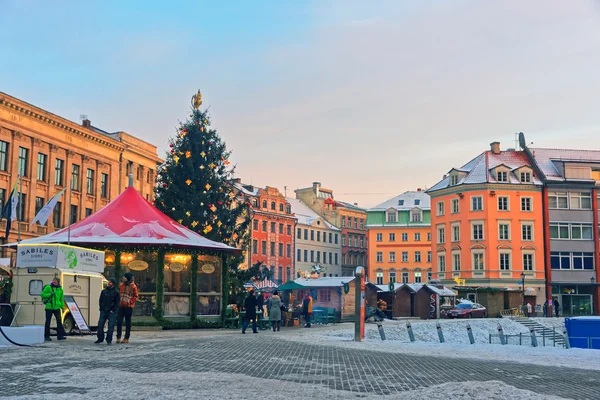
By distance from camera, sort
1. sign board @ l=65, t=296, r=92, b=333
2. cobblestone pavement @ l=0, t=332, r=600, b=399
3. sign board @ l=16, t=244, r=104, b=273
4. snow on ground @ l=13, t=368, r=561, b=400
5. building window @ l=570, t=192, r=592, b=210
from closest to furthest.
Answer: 1. snow on ground @ l=13, t=368, r=561, b=400
2. cobblestone pavement @ l=0, t=332, r=600, b=399
3. sign board @ l=16, t=244, r=104, b=273
4. sign board @ l=65, t=296, r=92, b=333
5. building window @ l=570, t=192, r=592, b=210

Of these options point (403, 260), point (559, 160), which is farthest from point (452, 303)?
point (403, 260)

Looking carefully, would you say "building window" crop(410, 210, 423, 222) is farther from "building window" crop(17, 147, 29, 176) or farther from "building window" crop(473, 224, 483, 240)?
"building window" crop(17, 147, 29, 176)

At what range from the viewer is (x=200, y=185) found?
116 feet

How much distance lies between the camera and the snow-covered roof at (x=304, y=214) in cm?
9825

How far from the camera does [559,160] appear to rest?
67.8 m

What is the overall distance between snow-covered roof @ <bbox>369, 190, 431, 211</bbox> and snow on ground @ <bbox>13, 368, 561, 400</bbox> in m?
83.1

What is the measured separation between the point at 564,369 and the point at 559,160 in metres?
56.1

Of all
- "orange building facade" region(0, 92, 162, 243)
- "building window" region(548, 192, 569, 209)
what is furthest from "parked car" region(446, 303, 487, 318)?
"orange building facade" region(0, 92, 162, 243)

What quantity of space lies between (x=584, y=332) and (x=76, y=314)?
22.3 metres

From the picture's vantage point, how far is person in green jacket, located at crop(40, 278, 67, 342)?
18234 mm

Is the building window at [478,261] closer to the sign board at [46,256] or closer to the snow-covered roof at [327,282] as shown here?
the snow-covered roof at [327,282]

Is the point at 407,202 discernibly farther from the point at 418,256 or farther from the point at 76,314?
the point at 76,314

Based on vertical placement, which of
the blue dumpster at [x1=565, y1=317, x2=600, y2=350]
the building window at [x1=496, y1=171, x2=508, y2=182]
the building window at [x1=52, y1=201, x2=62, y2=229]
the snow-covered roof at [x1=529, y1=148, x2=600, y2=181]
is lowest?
the blue dumpster at [x1=565, y1=317, x2=600, y2=350]

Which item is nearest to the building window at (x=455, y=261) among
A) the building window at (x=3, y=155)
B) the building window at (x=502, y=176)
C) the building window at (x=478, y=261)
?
the building window at (x=478, y=261)
